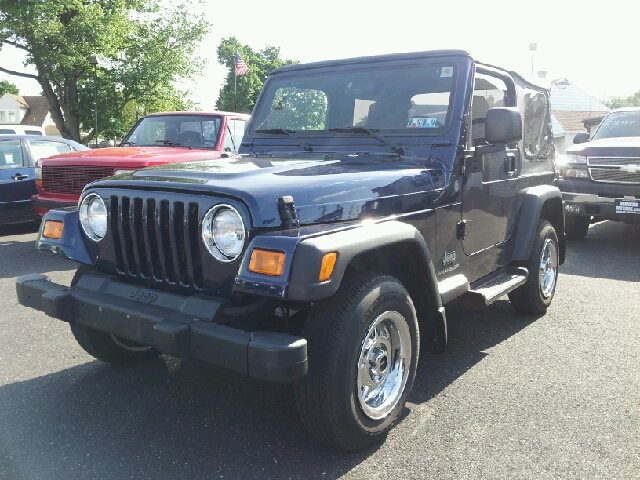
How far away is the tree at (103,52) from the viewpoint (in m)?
23.7

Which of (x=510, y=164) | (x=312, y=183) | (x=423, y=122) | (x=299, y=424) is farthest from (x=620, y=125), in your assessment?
(x=299, y=424)

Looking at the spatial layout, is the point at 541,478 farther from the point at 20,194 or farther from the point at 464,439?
the point at 20,194

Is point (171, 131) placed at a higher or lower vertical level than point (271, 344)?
higher

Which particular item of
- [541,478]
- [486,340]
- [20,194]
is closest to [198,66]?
[20,194]

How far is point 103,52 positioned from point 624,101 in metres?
86.2

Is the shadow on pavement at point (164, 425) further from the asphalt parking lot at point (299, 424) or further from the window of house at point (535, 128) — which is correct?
the window of house at point (535, 128)

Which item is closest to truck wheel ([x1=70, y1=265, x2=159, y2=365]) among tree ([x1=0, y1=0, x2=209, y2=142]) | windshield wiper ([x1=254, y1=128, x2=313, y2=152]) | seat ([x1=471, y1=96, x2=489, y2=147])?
windshield wiper ([x1=254, y1=128, x2=313, y2=152])

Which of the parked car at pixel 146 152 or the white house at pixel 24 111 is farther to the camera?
the white house at pixel 24 111

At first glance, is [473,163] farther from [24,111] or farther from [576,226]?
[24,111]

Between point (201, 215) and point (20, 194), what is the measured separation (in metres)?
7.22

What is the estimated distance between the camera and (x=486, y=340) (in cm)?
464

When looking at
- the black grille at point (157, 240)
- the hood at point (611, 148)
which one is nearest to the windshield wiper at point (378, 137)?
the black grille at point (157, 240)

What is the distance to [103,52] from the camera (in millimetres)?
24984

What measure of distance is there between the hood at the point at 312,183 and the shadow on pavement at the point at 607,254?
14.1 feet
